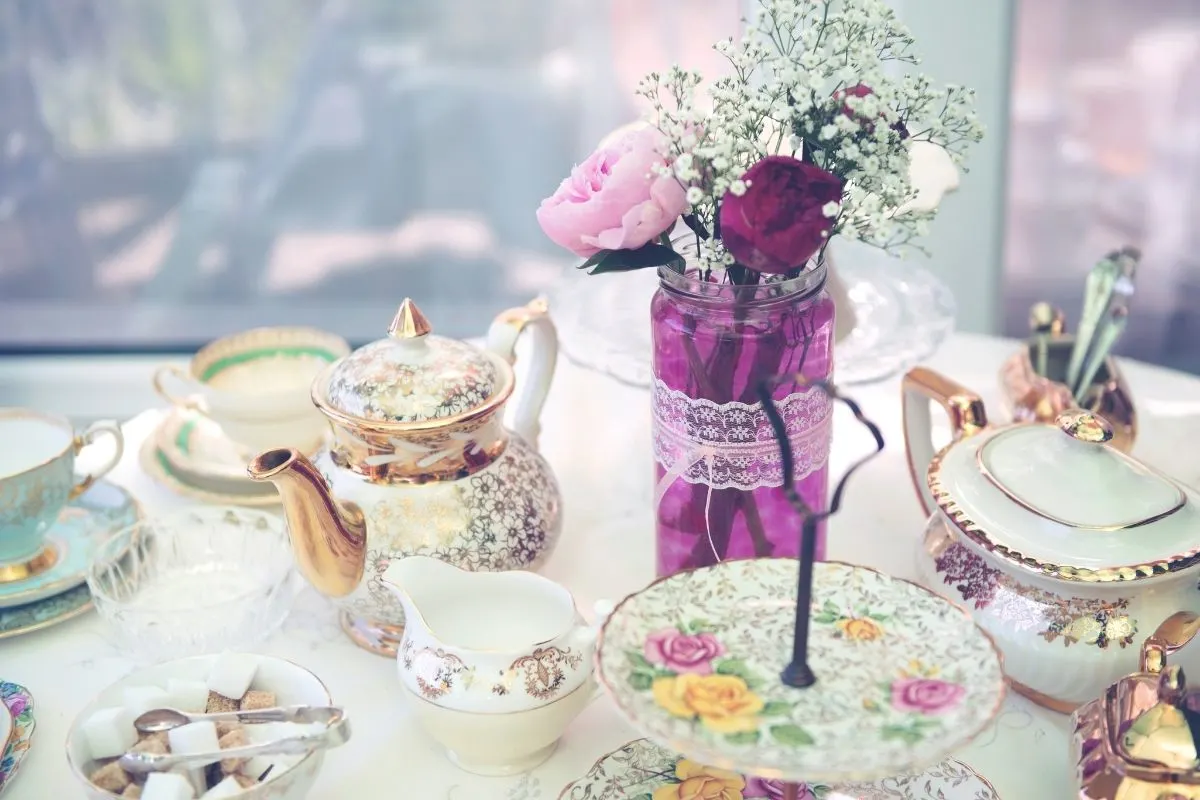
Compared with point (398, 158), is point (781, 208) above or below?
above

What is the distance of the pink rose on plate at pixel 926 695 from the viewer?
1.78ft

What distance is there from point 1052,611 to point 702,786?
0.25m

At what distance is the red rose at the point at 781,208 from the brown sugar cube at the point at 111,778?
1.54 feet

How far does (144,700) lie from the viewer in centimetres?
71

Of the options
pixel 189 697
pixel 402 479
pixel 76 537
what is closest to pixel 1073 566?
pixel 402 479

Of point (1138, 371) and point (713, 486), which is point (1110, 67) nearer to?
point (1138, 371)

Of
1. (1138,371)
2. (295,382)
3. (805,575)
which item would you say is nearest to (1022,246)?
(1138,371)

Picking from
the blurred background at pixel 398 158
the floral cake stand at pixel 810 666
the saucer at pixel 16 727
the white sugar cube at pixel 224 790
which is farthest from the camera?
the blurred background at pixel 398 158

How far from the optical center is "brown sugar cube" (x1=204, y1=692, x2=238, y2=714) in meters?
0.73

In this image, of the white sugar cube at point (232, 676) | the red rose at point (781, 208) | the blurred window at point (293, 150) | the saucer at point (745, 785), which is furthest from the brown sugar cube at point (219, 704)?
the blurred window at point (293, 150)

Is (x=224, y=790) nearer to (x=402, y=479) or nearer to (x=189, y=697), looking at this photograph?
(x=189, y=697)

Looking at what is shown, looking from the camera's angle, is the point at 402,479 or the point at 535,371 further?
the point at 535,371

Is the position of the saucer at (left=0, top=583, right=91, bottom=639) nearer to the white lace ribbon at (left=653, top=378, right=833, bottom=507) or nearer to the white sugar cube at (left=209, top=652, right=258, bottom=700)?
the white sugar cube at (left=209, top=652, right=258, bottom=700)

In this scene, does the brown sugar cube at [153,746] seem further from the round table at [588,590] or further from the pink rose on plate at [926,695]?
the pink rose on plate at [926,695]
